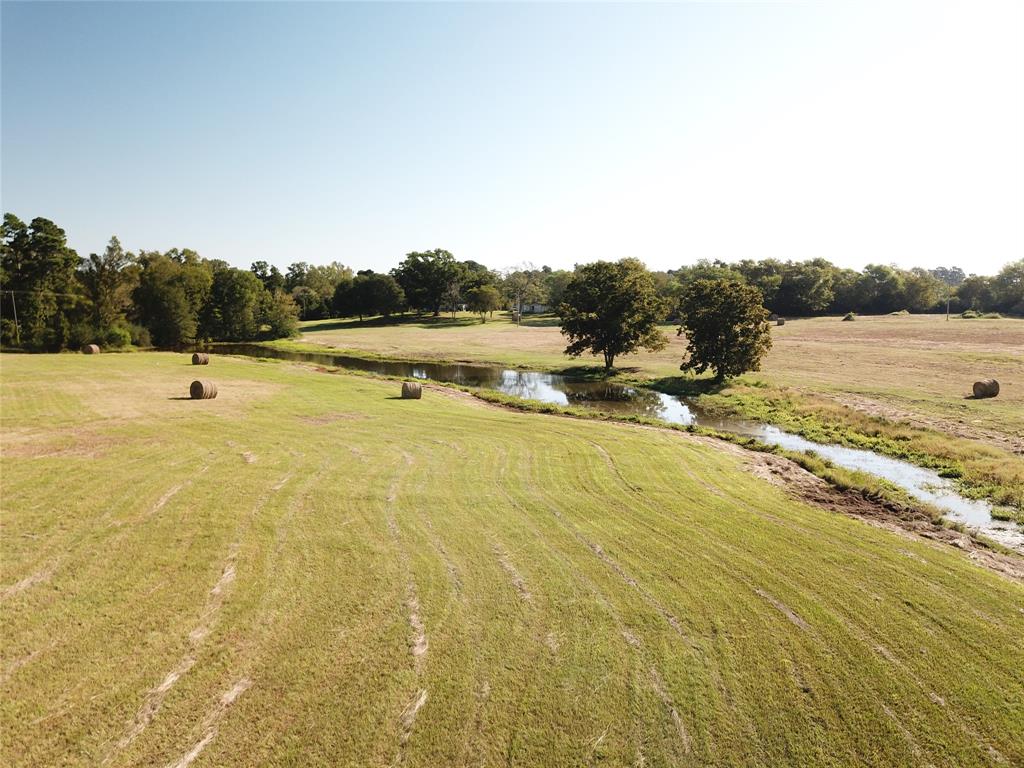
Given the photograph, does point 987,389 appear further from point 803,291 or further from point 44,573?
point 803,291

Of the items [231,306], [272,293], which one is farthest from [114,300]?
[272,293]

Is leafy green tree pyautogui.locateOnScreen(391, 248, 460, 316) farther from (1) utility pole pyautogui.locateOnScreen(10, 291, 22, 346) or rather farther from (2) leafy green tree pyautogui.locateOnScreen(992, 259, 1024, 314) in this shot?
(2) leafy green tree pyautogui.locateOnScreen(992, 259, 1024, 314)

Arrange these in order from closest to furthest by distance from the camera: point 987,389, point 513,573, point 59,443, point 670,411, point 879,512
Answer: point 513,573 → point 879,512 → point 59,443 → point 987,389 → point 670,411

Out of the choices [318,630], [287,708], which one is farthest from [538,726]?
[318,630]

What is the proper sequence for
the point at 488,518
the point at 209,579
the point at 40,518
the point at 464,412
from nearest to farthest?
the point at 209,579
the point at 40,518
the point at 488,518
the point at 464,412

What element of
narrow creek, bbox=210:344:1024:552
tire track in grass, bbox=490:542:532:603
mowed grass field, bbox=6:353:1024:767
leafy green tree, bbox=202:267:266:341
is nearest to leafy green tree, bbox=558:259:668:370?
narrow creek, bbox=210:344:1024:552

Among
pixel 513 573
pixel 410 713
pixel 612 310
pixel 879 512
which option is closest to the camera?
pixel 410 713

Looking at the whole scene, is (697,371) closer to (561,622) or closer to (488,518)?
(488,518)
